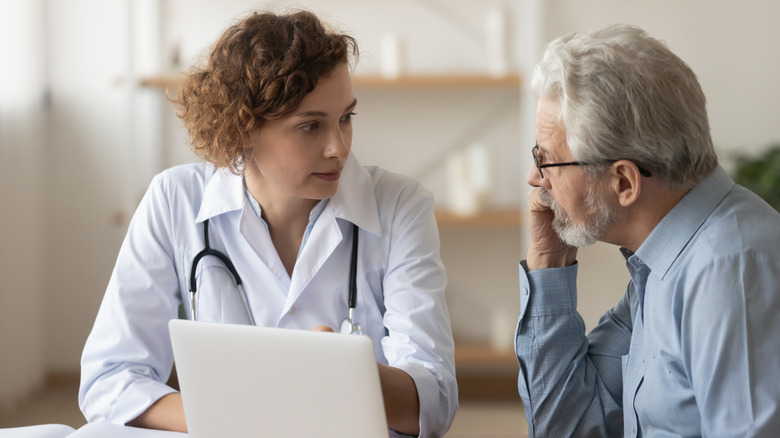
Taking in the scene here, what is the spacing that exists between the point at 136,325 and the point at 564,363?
797mm

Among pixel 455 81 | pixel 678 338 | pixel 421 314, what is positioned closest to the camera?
pixel 678 338

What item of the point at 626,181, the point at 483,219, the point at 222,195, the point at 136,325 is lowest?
the point at 483,219

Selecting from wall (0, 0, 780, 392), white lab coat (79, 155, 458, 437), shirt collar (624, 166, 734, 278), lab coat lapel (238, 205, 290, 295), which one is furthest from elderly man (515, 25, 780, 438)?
wall (0, 0, 780, 392)

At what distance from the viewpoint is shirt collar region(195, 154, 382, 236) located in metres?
1.58

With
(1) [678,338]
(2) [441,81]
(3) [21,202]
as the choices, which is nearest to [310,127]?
(1) [678,338]

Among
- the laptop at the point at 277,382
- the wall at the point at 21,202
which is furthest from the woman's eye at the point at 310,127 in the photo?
the wall at the point at 21,202

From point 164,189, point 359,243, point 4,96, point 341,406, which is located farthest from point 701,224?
point 4,96

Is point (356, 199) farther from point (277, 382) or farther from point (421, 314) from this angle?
point (277, 382)

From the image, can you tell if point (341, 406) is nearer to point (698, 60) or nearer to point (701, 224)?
point (701, 224)

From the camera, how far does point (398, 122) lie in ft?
11.6

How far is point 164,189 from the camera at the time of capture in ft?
5.40

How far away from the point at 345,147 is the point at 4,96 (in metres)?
2.15

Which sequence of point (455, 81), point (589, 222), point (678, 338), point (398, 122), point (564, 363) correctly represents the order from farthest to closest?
point (398, 122) < point (455, 81) < point (564, 363) < point (589, 222) < point (678, 338)

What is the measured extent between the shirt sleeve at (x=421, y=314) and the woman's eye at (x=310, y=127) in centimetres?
23
